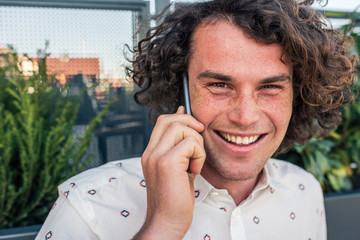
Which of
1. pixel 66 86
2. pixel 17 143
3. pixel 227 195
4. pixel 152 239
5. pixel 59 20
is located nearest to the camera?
pixel 152 239

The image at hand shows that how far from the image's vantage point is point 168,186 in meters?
0.94

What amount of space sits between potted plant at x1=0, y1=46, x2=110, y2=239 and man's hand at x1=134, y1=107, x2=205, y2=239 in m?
0.96

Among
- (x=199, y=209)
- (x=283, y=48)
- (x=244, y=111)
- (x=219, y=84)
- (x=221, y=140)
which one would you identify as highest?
(x=283, y=48)

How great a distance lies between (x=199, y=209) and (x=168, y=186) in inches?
17.0

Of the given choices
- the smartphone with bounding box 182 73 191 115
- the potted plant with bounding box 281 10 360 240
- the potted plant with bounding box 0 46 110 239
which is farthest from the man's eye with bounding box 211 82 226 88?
the potted plant with bounding box 281 10 360 240

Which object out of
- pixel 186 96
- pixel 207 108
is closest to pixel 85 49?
pixel 186 96

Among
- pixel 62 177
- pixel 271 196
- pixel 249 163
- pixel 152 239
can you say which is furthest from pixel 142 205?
pixel 62 177

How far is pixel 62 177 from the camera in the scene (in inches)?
73.4

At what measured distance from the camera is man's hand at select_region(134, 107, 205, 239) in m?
0.93

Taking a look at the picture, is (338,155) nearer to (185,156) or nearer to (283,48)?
(283,48)

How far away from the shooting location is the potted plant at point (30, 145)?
67.1 inches

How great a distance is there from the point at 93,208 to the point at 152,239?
14.3 inches

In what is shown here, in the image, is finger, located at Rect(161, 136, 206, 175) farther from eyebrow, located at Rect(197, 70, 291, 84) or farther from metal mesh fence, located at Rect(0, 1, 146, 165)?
metal mesh fence, located at Rect(0, 1, 146, 165)

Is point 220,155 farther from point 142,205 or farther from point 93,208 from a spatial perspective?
point 93,208
